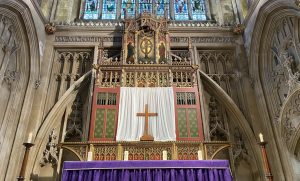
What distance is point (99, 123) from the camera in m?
8.32

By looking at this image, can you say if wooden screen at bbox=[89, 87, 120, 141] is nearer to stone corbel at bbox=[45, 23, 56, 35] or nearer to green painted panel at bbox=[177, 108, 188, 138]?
green painted panel at bbox=[177, 108, 188, 138]

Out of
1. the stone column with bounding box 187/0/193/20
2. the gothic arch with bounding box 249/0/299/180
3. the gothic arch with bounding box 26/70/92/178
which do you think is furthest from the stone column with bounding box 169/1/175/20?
the gothic arch with bounding box 26/70/92/178

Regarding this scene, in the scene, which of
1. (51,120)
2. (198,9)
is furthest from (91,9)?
(51,120)

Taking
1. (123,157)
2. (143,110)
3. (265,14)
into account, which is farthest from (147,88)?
(265,14)

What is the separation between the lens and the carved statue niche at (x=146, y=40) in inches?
391

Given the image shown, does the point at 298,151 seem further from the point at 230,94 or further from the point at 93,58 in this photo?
the point at 93,58

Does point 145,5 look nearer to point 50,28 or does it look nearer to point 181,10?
point 181,10

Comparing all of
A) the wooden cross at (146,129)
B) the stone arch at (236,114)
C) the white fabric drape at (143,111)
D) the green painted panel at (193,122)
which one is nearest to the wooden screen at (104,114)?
the white fabric drape at (143,111)

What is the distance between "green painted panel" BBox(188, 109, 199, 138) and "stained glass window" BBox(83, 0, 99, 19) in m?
6.44

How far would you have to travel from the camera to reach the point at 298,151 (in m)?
8.26

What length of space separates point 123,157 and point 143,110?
1597 millimetres

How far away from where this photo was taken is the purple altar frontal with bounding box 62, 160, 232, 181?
19.8ft

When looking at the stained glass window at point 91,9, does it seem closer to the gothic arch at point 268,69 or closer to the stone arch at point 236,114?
the stone arch at point 236,114

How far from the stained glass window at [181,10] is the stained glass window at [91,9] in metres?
3.50
